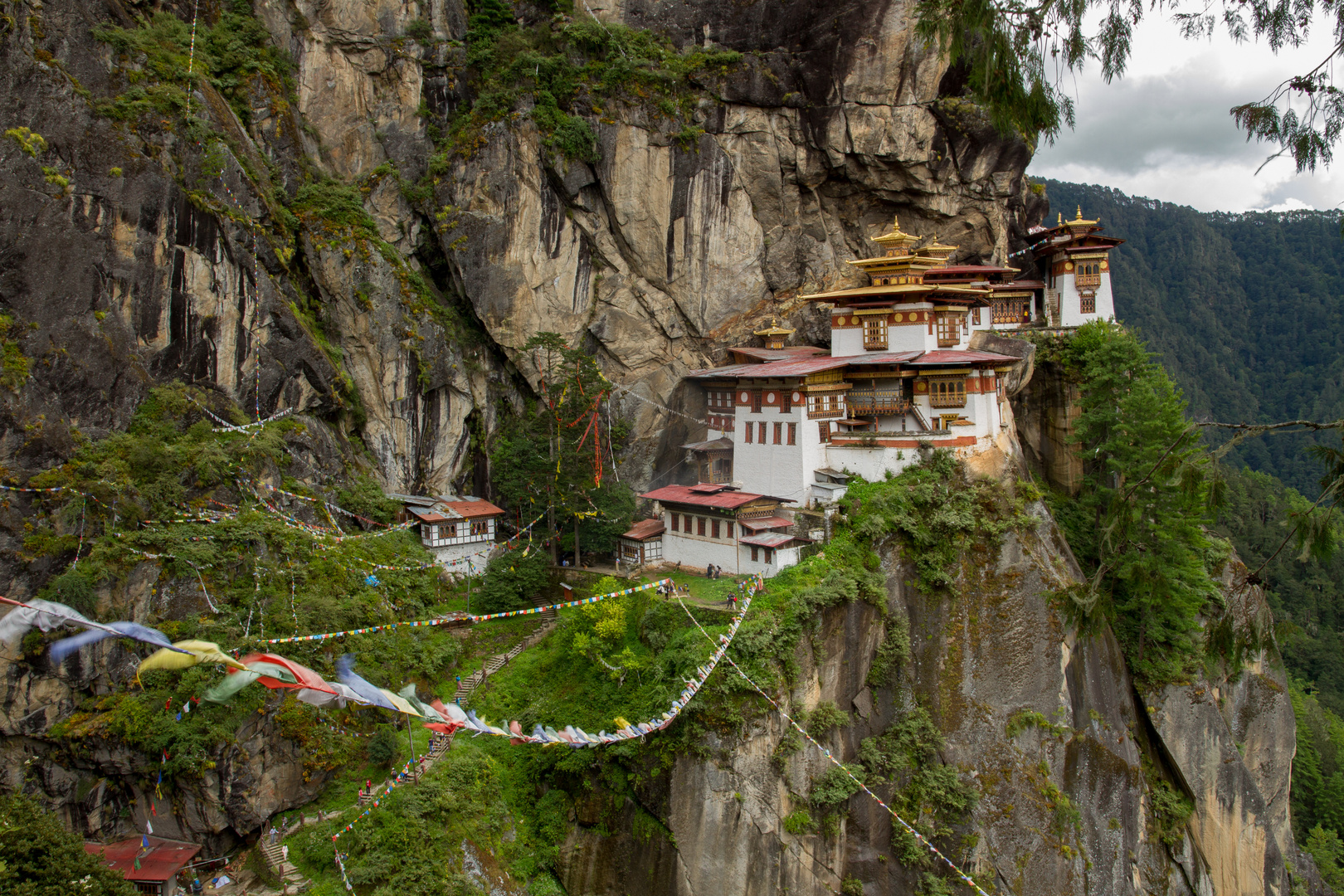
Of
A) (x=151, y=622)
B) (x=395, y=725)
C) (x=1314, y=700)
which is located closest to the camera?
(x=151, y=622)

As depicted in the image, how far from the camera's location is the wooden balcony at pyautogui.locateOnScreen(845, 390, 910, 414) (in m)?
29.4

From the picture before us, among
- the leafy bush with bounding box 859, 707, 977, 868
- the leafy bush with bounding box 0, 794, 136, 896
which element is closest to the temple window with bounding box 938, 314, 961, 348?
the leafy bush with bounding box 859, 707, 977, 868

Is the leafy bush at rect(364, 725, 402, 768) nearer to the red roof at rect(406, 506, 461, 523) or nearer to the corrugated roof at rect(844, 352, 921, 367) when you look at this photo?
the red roof at rect(406, 506, 461, 523)

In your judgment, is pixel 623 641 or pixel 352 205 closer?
pixel 623 641

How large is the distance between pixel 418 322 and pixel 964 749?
23.9 meters

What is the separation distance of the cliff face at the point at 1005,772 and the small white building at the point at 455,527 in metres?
11.4

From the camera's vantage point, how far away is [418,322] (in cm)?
3159

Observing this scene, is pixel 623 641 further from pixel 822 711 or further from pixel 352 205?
pixel 352 205

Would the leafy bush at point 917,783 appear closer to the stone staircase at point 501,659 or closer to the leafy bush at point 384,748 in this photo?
the stone staircase at point 501,659

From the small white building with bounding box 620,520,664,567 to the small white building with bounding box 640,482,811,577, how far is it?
0.24 m

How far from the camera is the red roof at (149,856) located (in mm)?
18203

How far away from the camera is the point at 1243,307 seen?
8856 centimetres

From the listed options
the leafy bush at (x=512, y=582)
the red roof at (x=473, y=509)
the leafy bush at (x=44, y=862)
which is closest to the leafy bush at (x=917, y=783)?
the leafy bush at (x=512, y=582)

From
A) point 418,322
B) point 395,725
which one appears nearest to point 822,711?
point 395,725
